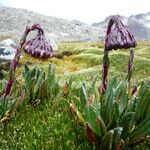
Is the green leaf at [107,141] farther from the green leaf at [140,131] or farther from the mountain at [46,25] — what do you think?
the mountain at [46,25]

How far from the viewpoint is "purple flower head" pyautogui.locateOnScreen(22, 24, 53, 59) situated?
7594 millimetres

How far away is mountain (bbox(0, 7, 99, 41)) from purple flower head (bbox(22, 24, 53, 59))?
13423 centimetres

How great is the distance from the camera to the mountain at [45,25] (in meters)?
147

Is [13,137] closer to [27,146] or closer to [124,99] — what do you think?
[27,146]

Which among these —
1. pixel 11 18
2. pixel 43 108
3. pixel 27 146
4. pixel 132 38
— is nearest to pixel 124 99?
pixel 132 38

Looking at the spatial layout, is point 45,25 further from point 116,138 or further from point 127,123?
point 116,138

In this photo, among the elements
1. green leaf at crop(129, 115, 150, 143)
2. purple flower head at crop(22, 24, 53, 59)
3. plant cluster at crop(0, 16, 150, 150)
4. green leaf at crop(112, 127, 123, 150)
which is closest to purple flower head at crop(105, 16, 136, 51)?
plant cluster at crop(0, 16, 150, 150)

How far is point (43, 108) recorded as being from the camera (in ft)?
32.6

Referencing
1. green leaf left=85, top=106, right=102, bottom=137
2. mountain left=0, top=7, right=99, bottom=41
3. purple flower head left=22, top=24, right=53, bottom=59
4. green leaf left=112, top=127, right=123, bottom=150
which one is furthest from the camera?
Answer: mountain left=0, top=7, right=99, bottom=41

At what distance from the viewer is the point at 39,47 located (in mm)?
7672

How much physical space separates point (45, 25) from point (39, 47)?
476ft

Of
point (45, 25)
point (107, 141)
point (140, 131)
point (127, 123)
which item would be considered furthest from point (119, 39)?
point (45, 25)

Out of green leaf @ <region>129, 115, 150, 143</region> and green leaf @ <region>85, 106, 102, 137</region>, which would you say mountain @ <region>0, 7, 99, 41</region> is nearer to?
green leaf @ <region>129, 115, 150, 143</region>

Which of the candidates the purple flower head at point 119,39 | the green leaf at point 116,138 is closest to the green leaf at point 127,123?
the green leaf at point 116,138
